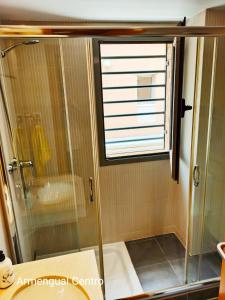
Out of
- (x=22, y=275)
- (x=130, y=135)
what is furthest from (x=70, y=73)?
(x=22, y=275)

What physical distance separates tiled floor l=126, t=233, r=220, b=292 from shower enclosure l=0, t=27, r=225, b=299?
0.02m

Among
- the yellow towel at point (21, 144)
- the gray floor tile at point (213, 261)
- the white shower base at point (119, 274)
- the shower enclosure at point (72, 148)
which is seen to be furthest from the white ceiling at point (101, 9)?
the white shower base at point (119, 274)

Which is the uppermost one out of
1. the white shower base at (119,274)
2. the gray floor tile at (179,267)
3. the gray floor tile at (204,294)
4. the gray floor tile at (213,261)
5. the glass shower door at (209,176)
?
the glass shower door at (209,176)

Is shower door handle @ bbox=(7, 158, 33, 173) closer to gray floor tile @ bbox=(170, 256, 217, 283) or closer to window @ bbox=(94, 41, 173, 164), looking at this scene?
window @ bbox=(94, 41, 173, 164)

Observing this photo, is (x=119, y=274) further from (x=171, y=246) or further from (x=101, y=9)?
(x=101, y=9)

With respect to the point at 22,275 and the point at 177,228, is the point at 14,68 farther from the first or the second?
the point at 177,228

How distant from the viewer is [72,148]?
1.87m

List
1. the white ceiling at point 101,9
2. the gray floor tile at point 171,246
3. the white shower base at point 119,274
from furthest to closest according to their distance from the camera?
1. the gray floor tile at point 171,246
2. the white shower base at point 119,274
3. the white ceiling at point 101,9

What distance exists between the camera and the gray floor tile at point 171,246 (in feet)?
7.21

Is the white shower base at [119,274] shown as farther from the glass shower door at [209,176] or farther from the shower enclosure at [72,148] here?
the glass shower door at [209,176]

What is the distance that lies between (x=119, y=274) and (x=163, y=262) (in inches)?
17.6

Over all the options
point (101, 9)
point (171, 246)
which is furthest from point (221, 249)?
point (101, 9)

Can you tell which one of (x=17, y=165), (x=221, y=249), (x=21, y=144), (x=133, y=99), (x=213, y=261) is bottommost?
(x=213, y=261)

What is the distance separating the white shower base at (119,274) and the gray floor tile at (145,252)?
0.20 feet
